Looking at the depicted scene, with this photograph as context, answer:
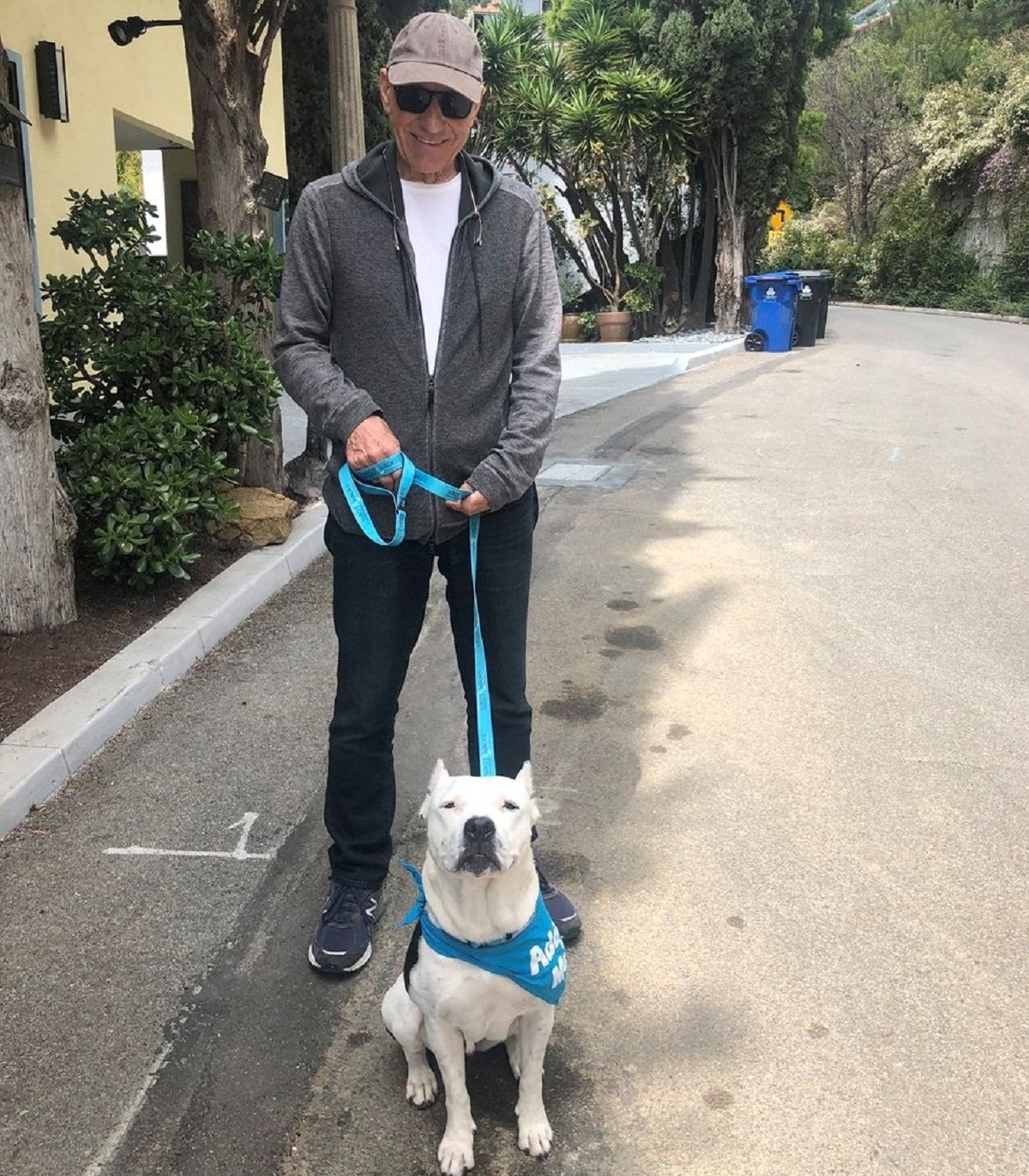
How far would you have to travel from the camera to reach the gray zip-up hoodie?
2676mm

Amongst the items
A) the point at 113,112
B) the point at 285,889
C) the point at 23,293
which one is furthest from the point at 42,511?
the point at 113,112

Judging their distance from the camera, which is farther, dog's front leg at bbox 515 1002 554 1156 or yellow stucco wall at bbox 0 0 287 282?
yellow stucco wall at bbox 0 0 287 282

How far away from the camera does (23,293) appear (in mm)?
4680

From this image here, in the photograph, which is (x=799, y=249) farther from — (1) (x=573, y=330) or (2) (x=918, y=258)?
(1) (x=573, y=330)

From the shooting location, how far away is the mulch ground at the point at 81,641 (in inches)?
174

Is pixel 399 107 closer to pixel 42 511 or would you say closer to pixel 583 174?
pixel 42 511

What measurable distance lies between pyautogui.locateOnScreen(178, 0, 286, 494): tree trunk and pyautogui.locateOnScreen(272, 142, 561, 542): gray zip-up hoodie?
3886 millimetres

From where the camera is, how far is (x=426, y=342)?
2.71 meters

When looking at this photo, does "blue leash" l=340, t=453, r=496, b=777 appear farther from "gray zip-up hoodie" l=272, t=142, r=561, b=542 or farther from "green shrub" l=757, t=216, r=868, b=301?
Answer: "green shrub" l=757, t=216, r=868, b=301

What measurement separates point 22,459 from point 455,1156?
347 cm

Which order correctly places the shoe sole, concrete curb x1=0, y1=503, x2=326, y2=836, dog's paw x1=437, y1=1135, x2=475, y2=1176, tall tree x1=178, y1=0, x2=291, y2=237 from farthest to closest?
tall tree x1=178, y1=0, x2=291, y2=237 → concrete curb x1=0, y1=503, x2=326, y2=836 → the shoe sole → dog's paw x1=437, y1=1135, x2=475, y2=1176

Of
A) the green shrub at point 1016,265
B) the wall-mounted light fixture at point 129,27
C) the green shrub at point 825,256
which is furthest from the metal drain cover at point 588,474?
the green shrub at point 825,256

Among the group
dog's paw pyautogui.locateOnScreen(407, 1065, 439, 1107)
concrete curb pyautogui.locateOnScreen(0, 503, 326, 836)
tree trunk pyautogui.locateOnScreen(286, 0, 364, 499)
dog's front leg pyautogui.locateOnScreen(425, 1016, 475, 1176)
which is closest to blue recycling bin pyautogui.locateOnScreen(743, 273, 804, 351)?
tree trunk pyautogui.locateOnScreen(286, 0, 364, 499)

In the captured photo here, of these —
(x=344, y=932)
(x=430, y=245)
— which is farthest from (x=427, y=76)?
(x=344, y=932)
